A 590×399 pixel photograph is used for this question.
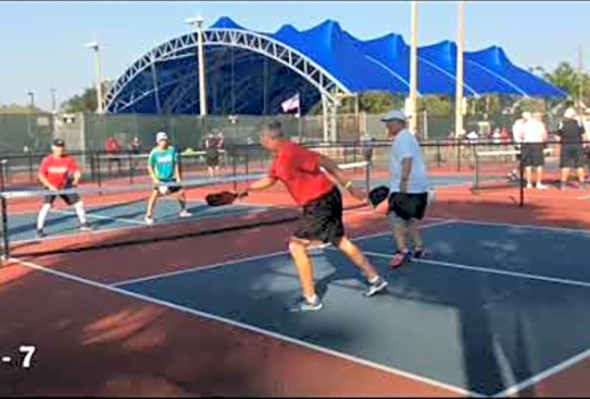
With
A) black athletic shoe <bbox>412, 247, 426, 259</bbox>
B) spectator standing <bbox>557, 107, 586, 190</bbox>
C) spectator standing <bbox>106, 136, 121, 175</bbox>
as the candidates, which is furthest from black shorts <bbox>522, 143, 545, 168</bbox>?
spectator standing <bbox>106, 136, 121, 175</bbox>

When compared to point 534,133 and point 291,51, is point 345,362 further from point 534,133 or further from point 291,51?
point 291,51

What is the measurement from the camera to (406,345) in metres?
6.52

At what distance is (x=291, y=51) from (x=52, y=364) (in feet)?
154

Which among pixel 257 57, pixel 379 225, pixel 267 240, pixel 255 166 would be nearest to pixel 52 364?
pixel 267 240

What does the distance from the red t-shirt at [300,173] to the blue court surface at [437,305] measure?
1087 millimetres

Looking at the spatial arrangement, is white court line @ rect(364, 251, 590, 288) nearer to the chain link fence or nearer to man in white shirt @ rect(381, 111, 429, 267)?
man in white shirt @ rect(381, 111, 429, 267)

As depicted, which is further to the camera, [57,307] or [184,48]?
[184,48]

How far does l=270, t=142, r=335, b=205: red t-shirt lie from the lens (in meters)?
7.69

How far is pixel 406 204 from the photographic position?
32.5ft

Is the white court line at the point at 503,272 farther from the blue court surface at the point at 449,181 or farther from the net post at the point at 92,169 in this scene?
the net post at the point at 92,169

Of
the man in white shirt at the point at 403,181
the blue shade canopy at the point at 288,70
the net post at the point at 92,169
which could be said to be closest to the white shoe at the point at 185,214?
the man in white shirt at the point at 403,181

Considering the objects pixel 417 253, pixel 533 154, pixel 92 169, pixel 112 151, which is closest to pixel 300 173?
pixel 417 253

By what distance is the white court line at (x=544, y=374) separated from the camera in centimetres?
532

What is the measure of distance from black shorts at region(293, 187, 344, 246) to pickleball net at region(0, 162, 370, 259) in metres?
5.01
